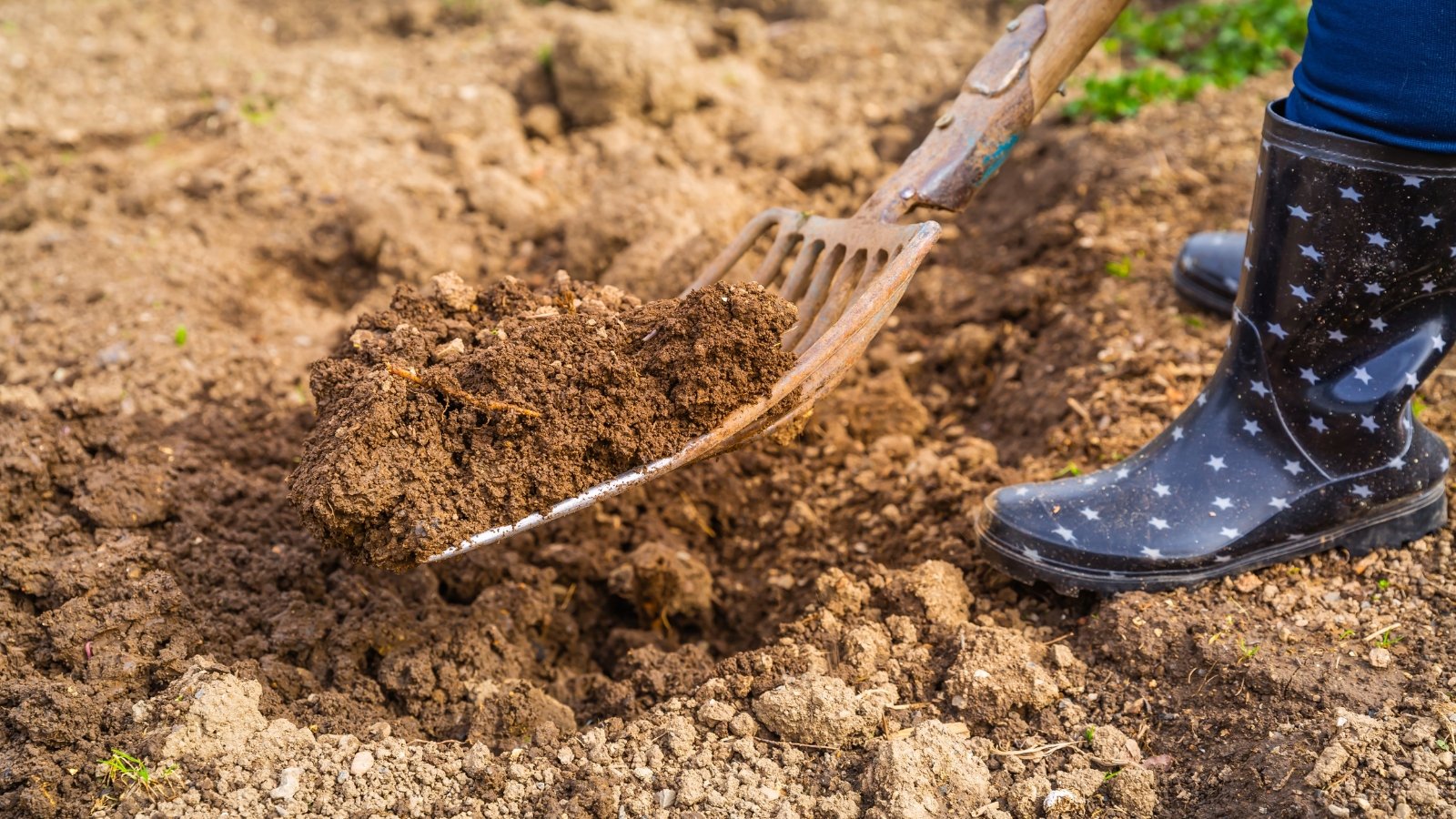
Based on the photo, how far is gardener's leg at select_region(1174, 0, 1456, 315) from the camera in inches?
67.7

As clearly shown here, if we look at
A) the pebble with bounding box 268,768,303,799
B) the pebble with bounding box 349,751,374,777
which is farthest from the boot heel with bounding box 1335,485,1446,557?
the pebble with bounding box 268,768,303,799

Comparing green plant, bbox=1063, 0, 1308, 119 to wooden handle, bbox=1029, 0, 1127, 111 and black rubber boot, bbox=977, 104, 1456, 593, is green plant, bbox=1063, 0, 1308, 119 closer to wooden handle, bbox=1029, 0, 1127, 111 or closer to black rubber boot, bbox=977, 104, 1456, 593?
wooden handle, bbox=1029, 0, 1127, 111

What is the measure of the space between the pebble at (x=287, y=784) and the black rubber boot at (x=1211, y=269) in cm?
247

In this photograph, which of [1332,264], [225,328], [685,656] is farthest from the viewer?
[225,328]

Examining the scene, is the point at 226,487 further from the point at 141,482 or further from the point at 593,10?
the point at 593,10

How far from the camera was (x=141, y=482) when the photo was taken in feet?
8.02

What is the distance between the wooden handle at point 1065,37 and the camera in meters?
2.25

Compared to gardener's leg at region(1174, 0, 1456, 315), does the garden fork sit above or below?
below

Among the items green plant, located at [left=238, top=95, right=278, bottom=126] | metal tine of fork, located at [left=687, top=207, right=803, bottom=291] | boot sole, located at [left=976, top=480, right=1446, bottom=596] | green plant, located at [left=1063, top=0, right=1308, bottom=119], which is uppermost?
green plant, located at [left=1063, top=0, right=1308, bottom=119]

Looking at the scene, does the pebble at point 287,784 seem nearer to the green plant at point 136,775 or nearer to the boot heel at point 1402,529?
the green plant at point 136,775

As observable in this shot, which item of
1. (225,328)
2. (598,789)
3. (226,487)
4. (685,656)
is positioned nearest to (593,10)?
(225,328)

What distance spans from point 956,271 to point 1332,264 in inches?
65.0

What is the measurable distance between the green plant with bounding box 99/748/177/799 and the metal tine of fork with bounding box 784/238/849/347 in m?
1.38

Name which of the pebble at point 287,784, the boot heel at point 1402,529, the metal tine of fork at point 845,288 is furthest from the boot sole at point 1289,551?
the pebble at point 287,784
